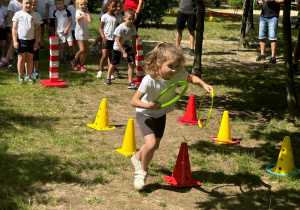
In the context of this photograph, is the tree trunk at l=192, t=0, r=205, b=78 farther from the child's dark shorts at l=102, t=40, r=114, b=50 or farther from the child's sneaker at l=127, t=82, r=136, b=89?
the child's dark shorts at l=102, t=40, r=114, b=50

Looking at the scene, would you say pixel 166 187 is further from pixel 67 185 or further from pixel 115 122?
pixel 115 122

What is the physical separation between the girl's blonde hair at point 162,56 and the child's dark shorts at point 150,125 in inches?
19.6

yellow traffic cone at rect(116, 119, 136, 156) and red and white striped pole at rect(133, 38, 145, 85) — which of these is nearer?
yellow traffic cone at rect(116, 119, 136, 156)

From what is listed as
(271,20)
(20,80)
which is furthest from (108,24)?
(271,20)

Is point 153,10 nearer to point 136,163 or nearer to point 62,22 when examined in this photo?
point 62,22

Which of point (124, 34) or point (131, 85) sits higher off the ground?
point (124, 34)

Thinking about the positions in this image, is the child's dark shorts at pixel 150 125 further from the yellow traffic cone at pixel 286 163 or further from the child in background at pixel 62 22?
→ the child in background at pixel 62 22

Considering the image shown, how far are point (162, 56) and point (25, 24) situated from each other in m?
Result: 5.15

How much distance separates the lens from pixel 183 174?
18.1ft

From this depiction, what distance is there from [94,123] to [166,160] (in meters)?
1.73

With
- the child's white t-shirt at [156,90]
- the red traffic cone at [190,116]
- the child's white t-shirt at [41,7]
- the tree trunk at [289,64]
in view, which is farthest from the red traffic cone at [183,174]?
the child's white t-shirt at [41,7]

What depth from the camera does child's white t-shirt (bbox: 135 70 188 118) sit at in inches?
205

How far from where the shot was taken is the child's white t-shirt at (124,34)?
9.73 meters

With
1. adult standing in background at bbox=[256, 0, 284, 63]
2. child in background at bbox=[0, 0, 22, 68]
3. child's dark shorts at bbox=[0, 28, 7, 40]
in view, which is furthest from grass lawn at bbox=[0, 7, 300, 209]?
adult standing in background at bbox=[256, 0, 284, 63]
